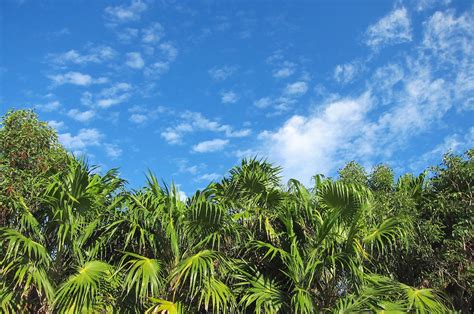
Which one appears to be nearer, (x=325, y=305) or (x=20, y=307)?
(x=20, y=307)

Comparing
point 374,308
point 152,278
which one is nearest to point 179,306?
point 152,278

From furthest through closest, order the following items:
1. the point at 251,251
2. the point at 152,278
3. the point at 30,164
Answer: the point at 30,164 → the point at 251,251 → the point at 152,278

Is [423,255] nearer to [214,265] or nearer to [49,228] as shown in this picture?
[214,265]

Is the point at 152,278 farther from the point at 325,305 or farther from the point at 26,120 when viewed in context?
the point at 26,120

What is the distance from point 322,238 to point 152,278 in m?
2.88

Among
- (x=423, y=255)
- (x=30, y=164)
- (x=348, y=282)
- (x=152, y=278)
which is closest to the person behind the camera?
(x=152, y=278)

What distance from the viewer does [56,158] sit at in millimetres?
10312

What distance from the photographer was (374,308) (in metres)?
8.26

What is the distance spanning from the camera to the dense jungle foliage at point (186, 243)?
8094mm

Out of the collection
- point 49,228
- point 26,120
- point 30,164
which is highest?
point 26,120

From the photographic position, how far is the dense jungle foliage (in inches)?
319

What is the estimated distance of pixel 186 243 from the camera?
29.0 feet

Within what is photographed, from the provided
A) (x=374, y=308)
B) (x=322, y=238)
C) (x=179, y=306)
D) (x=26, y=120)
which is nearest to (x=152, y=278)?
(x=179, y=306)

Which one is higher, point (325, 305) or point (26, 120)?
point (26, 120)
